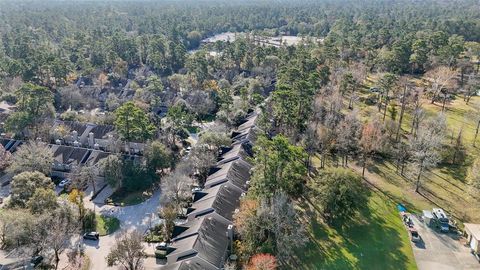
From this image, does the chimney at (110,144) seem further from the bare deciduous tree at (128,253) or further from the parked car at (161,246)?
the bare deciduous tree at (128,253)

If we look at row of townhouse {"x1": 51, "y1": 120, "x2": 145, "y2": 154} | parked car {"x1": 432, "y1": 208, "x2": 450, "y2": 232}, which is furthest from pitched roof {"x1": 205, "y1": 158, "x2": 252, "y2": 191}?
parked car {"x1": 432, "y1": 208, "x2": 450, "y2": 232}

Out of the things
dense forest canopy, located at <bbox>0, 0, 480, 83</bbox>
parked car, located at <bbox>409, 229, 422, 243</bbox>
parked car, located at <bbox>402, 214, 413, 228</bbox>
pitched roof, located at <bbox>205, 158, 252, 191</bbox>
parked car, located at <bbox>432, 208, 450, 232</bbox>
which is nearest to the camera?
parked car, located at <bbox>409, 229, 422, 243</bbox>

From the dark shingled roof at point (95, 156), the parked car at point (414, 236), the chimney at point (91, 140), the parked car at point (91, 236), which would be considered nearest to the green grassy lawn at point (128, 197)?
the dark shingled roof at point (95, 156)

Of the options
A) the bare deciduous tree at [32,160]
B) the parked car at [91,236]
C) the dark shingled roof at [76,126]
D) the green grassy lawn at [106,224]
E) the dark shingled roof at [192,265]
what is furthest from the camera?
the dark shingled roof at [76,126]

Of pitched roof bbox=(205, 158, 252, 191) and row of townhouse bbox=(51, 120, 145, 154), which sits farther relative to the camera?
row of townhouse bbox=(51, 120, 145, 154)

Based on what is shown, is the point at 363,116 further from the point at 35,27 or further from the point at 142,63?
the point at 35,27

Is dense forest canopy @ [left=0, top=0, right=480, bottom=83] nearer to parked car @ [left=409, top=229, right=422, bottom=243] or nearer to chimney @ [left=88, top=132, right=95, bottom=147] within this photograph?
chimney @ [left=88, top=132, right=95, bottom=147]

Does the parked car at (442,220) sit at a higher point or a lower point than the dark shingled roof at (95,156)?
lower

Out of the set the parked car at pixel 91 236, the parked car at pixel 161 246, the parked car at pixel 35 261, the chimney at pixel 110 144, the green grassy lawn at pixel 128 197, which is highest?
the chimney at pixel 110 144
